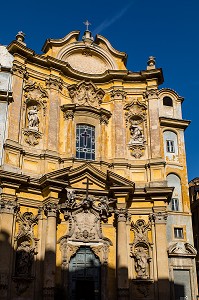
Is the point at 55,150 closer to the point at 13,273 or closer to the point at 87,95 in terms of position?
the point at 87,95

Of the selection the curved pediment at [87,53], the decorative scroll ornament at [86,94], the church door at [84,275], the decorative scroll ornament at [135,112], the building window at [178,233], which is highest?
the curved pediment at [87,53]

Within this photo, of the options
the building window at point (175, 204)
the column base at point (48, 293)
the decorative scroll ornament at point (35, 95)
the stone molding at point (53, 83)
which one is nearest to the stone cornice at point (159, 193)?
the building window at point (175, 204)

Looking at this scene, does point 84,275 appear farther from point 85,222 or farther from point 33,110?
point 33,110

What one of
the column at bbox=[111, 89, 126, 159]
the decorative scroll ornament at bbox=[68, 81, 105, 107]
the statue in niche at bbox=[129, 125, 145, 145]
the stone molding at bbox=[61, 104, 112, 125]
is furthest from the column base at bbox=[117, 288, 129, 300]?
the decorative scroll ornament at bbox=[68, 81, 105, 107]

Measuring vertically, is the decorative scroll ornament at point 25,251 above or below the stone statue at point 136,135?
below

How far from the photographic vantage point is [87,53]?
2166cm

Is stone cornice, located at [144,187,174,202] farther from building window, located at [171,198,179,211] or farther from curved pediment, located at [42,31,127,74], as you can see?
curved pediment, located at [42,31,127,74]

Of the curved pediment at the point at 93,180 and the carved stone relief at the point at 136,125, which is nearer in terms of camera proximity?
the curved pediment at the point at 93,180

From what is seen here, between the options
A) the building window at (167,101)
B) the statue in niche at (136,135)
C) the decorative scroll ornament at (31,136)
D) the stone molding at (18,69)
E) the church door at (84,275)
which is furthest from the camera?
the building window at (167,101)

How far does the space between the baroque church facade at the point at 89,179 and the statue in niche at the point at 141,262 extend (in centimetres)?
4

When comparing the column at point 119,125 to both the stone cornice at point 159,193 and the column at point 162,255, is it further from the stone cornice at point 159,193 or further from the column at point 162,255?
the column at point 162,255

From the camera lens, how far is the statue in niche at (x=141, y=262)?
1722 centimetres

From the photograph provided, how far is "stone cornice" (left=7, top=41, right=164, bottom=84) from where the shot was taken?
19.6 metres

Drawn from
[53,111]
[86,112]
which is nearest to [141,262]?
[86,112]
